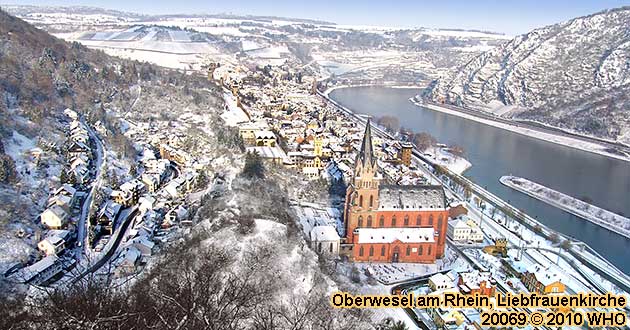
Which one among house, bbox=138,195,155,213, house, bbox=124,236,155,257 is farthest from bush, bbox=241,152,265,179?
house, bbox=124,236,155,257

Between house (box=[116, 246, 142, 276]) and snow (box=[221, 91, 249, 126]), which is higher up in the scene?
snow (box=[221, 91, 249, 126])

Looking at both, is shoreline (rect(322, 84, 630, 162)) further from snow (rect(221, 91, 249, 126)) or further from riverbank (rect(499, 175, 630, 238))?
snow (rect(221, 91, 249, 126))

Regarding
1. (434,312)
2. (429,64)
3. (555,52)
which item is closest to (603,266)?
(434,312)

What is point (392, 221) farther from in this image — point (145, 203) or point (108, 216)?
point (108, 216)

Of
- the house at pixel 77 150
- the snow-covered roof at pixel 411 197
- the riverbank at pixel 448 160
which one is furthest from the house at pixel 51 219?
the riverbank at pixel 448 160

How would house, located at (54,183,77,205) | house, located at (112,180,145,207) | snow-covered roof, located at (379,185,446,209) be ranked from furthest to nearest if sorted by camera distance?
house, located at (112,180,145,207) → house, located at (54,183,77,205) → snow-covered roof, located at (379,185,446,209)

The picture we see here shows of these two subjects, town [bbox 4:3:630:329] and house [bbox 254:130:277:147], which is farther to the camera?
house [bbox 254:130:277:147]
